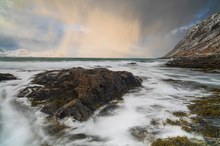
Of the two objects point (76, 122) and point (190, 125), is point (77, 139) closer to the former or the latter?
point (76, 122)

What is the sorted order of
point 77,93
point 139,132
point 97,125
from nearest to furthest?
point 139,132, point 97,125, point 77,93

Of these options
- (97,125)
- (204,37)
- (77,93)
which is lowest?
(97,125)

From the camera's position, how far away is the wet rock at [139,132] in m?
6.68

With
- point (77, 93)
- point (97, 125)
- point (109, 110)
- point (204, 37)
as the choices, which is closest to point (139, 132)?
point (97, 125)

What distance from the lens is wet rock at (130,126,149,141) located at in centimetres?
668

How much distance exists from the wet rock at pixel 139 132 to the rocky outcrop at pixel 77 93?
221 cm

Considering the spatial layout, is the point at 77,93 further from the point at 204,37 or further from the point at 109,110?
the point at 204,37

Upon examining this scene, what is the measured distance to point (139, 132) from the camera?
23.3ft

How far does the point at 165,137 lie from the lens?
6.62 m

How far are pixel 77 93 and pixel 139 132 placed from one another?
435 cm

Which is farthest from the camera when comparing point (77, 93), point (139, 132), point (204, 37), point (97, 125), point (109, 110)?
point (204, 37)

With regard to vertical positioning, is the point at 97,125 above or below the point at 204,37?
below

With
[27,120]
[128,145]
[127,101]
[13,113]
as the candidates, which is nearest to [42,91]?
[13,113]

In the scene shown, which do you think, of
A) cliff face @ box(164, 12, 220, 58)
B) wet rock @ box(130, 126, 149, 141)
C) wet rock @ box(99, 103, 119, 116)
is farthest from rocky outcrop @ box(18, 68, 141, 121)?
cliff face @ box(164, 12, 220, 58)
